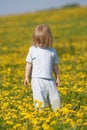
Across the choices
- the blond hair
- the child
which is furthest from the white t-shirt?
the blond hair

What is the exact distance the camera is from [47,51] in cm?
765

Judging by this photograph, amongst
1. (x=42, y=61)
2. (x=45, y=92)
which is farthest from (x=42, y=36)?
(x=45, y=92)

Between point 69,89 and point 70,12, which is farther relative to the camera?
point 70,12

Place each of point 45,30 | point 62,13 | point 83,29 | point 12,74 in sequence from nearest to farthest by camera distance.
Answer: point 45,30 → point 12,74 → point 83,29 → point 62,13

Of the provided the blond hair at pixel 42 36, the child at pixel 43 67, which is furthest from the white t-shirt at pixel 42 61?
the blond hair at pixel 42 36

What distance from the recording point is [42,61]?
25.1 ft

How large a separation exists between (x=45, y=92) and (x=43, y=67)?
381mm

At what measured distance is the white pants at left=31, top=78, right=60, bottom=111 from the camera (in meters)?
7.48

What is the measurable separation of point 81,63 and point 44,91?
8331 millimetres

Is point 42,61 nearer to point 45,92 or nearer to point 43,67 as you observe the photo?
point 43,67

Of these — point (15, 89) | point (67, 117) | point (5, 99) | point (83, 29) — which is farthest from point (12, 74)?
point (83, 29)

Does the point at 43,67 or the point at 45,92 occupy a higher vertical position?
the point at 43,67

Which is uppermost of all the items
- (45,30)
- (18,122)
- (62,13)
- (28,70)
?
(62,13)

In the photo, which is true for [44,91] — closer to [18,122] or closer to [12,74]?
[18,122]
